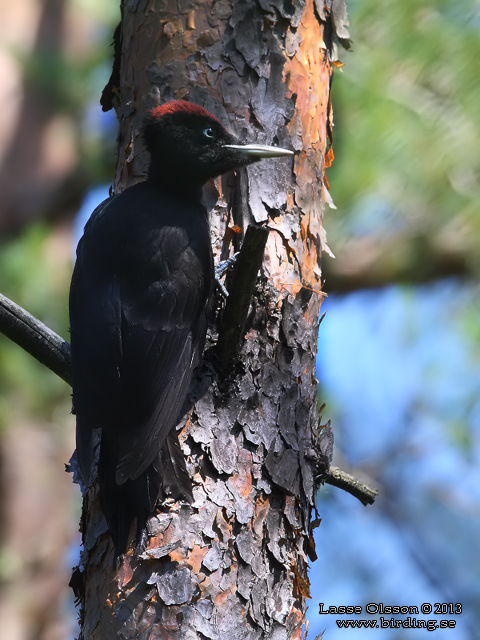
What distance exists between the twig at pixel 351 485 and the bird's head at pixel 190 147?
1.03 meters

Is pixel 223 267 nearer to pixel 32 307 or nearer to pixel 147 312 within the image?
pixel 147 312

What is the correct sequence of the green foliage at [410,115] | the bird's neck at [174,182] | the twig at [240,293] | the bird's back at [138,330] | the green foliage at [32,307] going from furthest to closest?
the green foliage at [32,307], the green foliage at [410,115], the bird's neck at [174,182], the bird's back at [138,330], the twig at [240,293]

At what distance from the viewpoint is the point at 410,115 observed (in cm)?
370

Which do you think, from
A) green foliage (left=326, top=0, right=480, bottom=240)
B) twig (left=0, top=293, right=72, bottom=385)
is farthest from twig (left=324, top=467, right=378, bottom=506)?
green foliage (left=326, top=0, right=480, bottom=240)

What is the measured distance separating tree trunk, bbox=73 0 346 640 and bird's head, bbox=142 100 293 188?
0.19ft

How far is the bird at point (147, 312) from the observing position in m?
2.00

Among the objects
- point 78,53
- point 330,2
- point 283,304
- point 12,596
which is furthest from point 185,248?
point 12,596

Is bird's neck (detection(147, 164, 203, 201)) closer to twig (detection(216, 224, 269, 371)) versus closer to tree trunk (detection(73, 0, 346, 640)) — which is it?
tree trunk (detection(73, 0, 346, 640))

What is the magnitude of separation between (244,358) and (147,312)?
1.07ft

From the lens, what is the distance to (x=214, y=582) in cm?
190

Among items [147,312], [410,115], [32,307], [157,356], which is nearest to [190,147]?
[147,312]

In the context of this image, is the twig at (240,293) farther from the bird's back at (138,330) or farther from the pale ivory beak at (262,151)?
the pale ivory beak at (262,151)

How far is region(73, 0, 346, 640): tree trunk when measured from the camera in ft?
6.22

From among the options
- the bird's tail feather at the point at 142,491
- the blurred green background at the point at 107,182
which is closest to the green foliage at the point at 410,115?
the blurred green background at the point at 107,182
